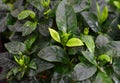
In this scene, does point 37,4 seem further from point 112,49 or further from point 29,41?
point 112,49

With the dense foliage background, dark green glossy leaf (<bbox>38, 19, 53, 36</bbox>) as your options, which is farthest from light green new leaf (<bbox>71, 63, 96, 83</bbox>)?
dark green glossy leaf (<bbox>38, 19, 53, 36</bbox>)

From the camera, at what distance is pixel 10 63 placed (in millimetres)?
1205

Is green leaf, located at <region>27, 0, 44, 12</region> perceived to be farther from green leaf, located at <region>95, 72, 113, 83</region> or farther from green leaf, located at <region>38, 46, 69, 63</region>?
green leaf, located at <region>95, 72, 113, 83</region>

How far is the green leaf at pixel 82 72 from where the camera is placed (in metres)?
1.06

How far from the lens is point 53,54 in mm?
1116

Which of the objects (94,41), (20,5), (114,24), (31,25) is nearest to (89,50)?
(94,41)

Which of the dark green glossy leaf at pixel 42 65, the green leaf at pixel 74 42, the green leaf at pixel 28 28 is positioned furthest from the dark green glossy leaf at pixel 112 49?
the green leaf at pixel 28 28

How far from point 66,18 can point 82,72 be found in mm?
255

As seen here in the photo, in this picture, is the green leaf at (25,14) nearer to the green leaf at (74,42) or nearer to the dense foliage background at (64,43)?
the dense foliage background at (64,43)

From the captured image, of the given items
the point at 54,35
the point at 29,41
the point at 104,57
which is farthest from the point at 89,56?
the point at 29,41

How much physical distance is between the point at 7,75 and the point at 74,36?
1.12 ft

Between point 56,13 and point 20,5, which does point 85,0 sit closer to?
point 56,13

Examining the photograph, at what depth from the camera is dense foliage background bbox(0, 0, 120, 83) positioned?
1.11 meters

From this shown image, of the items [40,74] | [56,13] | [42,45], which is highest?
[56,13]
